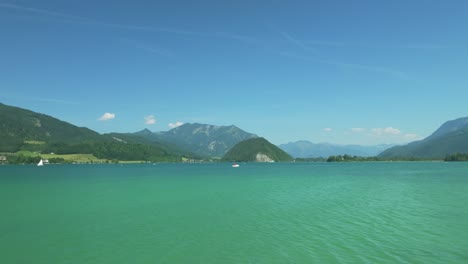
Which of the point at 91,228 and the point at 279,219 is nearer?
the point at 91,228

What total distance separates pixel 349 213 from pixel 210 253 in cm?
2170

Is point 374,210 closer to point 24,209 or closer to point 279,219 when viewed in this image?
point 279,219

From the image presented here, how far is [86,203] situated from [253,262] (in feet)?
127

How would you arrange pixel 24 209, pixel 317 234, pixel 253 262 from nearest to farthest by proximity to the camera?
1. pixel 253 262
2. pixel 317 234
3. pixel 24 209

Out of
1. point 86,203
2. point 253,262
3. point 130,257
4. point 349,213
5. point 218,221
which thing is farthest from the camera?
point 86,203

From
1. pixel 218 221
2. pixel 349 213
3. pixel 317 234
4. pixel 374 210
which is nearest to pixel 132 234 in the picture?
pixel 218 221

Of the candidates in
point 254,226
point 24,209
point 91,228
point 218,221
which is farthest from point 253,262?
point 24,209

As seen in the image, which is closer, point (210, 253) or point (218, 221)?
point (210, 253)

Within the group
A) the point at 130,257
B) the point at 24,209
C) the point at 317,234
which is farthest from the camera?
the point at 24,209

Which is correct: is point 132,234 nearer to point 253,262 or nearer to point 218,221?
point 218,221

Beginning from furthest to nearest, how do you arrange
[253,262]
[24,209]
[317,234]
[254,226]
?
[24,209], [254,226], [317,234], [253,262]

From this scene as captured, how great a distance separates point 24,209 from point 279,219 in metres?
33.4

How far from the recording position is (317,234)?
2934 centimetres

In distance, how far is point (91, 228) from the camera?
3322 cm
